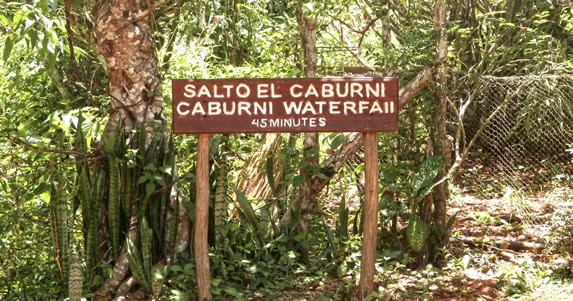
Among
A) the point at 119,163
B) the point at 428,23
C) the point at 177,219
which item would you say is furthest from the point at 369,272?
the point at 428,23

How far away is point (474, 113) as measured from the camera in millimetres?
9656

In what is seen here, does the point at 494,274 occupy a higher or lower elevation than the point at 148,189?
lower

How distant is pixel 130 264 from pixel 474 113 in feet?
16.3

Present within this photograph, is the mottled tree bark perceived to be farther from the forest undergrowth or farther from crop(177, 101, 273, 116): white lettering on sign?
the forest undergrowth

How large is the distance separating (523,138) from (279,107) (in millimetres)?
4518

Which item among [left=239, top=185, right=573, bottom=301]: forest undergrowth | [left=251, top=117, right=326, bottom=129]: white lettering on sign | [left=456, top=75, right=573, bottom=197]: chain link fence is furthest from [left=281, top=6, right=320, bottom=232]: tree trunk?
[left=456, top=75, right=573, bottom=197]: chain link fence

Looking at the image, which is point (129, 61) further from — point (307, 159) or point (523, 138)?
point (523, 138)

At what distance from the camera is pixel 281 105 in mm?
5875

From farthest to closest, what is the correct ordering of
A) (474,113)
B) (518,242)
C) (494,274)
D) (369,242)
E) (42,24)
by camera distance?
(474,113) < (518,242) < (494,274) < (369,242) < (42,24)

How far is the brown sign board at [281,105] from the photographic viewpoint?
5844 millimetres

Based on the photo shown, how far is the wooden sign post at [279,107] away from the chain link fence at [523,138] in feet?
10.1

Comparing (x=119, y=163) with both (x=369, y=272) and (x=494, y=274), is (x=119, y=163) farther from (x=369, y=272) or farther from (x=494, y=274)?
(x=494, y=274)

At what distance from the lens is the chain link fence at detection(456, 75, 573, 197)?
8.86m

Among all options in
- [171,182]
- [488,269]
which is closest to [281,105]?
[171,182]
